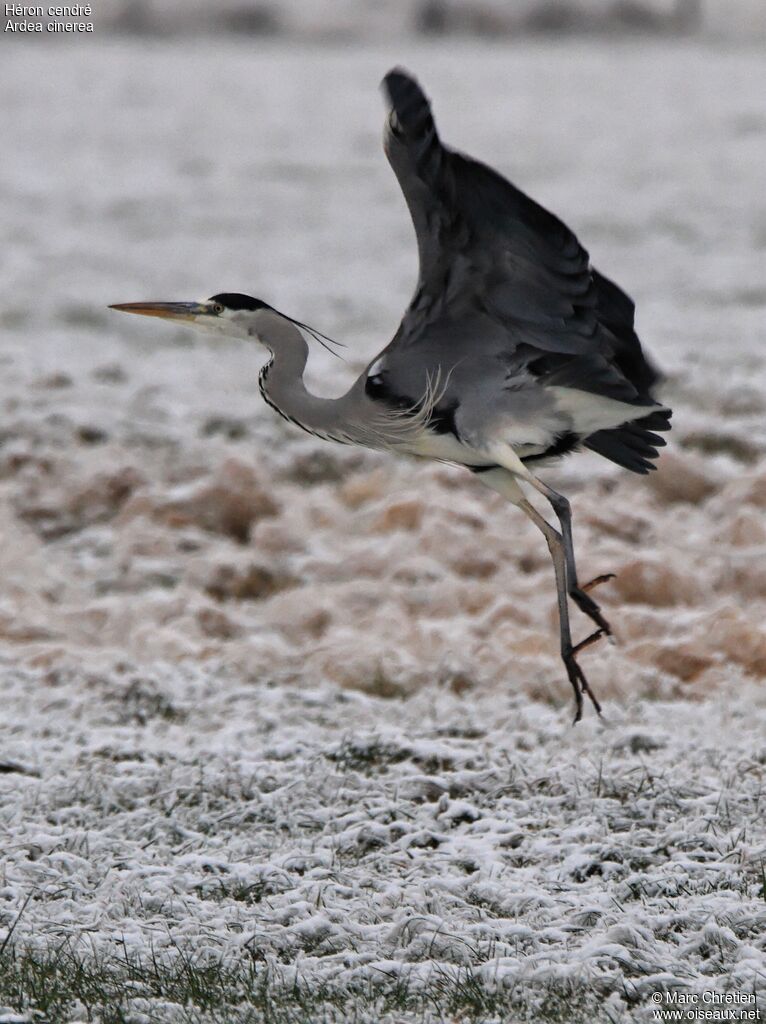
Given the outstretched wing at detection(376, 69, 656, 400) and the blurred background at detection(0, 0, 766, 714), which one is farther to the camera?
the blurred background at detection(0, 0, 766, 714)

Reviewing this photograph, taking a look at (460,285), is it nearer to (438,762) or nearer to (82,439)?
(438,762)

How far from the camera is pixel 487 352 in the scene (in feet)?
17.5

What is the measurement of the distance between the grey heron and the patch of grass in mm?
1407

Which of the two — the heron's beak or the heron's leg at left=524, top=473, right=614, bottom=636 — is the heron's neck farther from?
the heron's leg at left=524, top=473, right=614, bottom=636

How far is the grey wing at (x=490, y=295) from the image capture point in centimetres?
491

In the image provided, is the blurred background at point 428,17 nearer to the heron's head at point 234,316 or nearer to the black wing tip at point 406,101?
the heron's head at point 234,316

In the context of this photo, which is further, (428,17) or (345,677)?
(428,17)

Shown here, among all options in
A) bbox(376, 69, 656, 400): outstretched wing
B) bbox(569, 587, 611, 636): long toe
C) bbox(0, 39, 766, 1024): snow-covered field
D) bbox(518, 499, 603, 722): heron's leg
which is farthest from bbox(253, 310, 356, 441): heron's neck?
bbox(0, 39, 766, 1024): snow-covered field

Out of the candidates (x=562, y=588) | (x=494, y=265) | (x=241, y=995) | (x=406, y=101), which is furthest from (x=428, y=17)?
(x=241, y=995)

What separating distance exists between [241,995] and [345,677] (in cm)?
311

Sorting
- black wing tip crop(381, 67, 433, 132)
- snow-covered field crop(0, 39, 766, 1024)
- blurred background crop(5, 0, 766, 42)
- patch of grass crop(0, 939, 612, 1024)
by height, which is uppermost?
black wing tip crop(381, 67, 433, 132)

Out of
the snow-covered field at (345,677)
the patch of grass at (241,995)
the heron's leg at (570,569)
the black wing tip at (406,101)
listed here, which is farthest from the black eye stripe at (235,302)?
the patch of grass at (241,995)

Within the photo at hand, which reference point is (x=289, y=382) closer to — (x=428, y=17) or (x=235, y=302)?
(x=235, y=302)

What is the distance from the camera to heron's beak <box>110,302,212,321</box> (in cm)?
527
